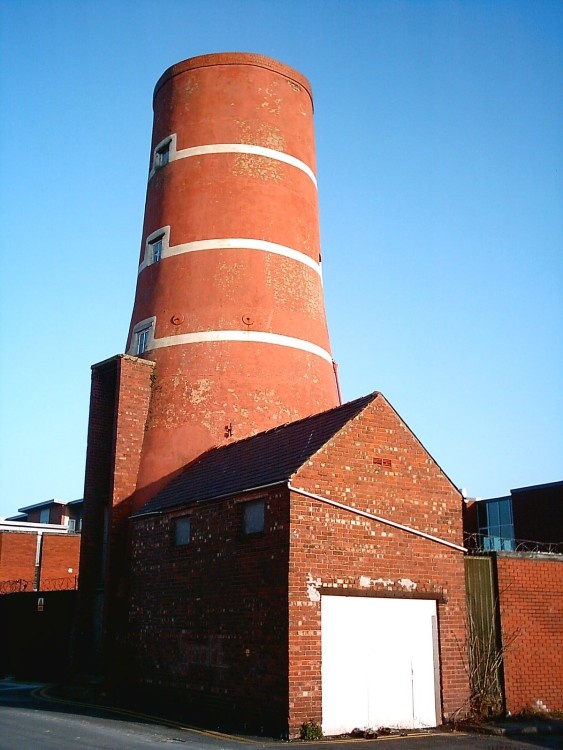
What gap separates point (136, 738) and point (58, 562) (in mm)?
26319

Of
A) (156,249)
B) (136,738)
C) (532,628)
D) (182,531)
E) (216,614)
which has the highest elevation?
(156,249)

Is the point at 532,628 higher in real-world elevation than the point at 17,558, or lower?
lower

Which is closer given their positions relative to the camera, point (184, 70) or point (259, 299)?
point (259, 299)

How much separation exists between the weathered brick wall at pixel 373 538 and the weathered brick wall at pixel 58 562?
24.6 meters

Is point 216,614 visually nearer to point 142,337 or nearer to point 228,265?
point 142,337

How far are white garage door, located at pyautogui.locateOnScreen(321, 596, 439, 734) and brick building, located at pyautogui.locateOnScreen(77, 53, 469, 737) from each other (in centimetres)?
3

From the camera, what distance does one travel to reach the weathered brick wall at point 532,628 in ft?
50.1

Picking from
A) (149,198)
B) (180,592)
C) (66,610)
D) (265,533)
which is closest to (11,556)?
(66,610)

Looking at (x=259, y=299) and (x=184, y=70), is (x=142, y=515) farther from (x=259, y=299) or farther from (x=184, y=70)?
(x=184, y=70)

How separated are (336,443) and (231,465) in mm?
3168

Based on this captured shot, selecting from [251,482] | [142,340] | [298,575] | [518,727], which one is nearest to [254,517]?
[251,482]

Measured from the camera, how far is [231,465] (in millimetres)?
16594

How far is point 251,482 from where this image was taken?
47.9 feet

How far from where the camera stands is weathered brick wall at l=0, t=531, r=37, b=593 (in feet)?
115
